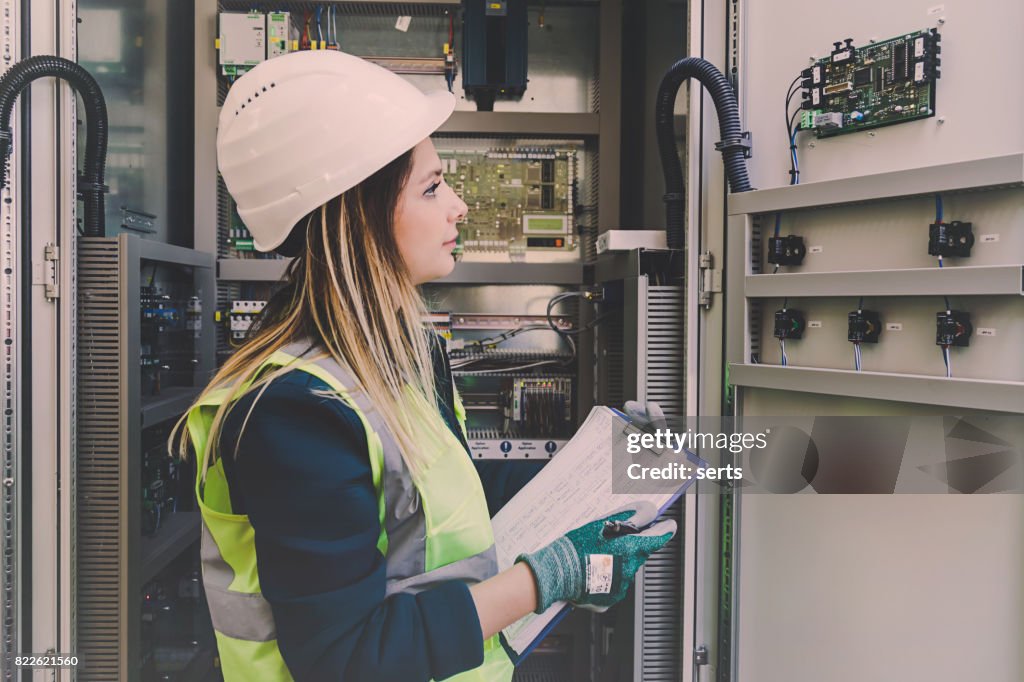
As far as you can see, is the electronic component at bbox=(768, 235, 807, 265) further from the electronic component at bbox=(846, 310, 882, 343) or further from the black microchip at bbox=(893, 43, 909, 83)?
the black microchip at bbox=(893, 43, 909, 83)

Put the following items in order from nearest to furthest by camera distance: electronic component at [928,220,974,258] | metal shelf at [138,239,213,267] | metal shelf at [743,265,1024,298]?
metal shelf at [743,265,1024,298] → electronic component at [928,220,974,258] → metal shelf at [138,239,213,267]

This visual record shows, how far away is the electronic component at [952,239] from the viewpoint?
137 centimetres

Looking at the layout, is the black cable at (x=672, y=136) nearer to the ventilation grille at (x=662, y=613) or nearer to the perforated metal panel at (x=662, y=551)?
the perforated metal panel at (x=662, y=551)

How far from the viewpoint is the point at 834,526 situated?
5.31 ft

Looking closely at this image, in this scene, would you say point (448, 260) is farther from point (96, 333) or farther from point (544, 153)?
point (544, 153)

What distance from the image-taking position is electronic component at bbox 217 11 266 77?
8.50 ft

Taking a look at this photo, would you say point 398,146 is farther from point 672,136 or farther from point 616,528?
point 672,136

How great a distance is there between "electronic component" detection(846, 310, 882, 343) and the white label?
891 millimetres

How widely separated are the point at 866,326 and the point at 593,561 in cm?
93

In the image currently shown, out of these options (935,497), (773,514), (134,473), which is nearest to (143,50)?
(134,473)

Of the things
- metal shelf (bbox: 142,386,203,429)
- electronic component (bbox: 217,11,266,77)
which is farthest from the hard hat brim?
electronic component (bbox: 217,11,266,77)

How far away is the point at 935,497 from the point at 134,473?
2.04 metres

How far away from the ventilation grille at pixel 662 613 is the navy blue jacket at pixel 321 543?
4.20 ft

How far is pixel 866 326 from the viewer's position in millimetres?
1540
